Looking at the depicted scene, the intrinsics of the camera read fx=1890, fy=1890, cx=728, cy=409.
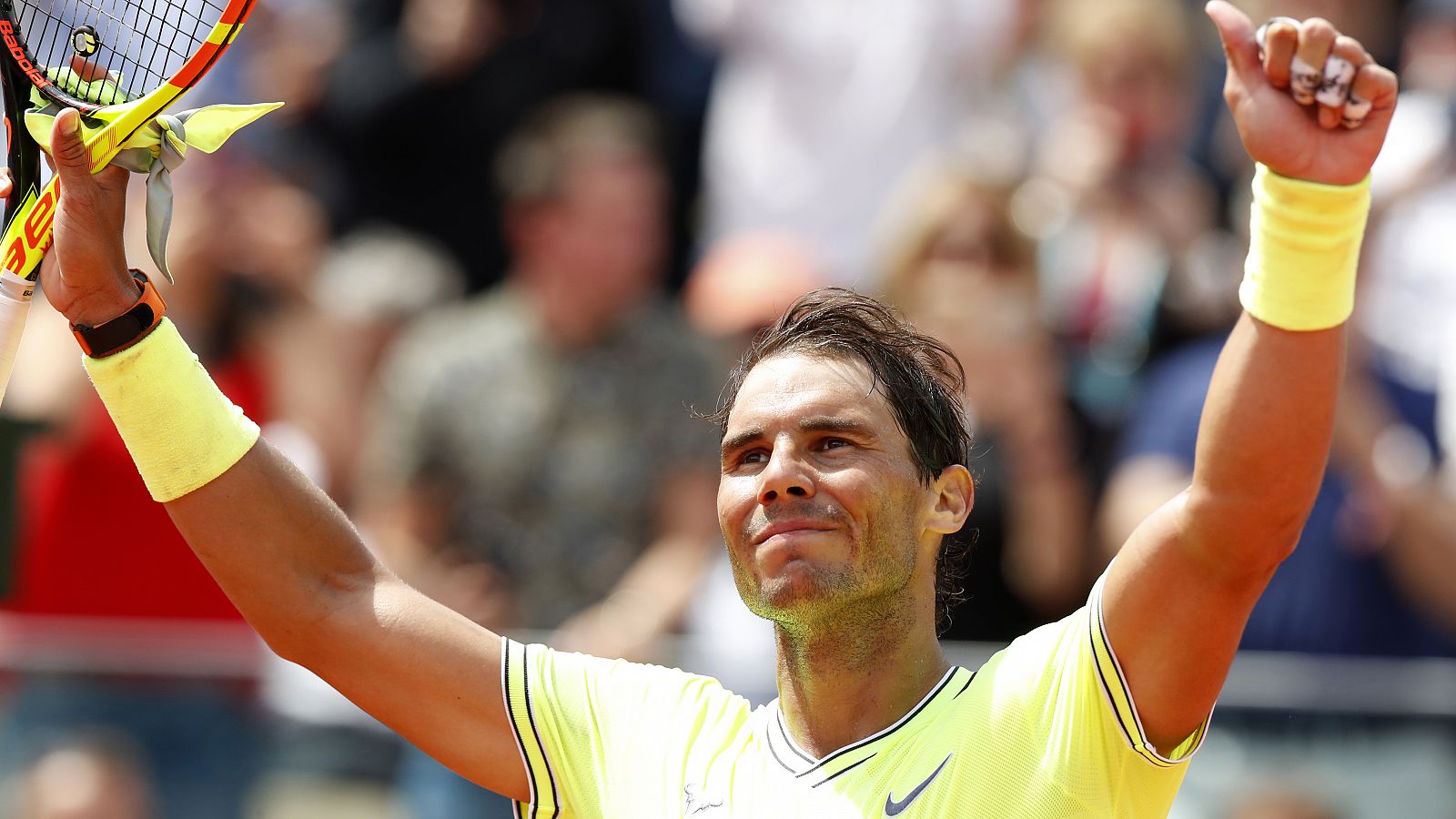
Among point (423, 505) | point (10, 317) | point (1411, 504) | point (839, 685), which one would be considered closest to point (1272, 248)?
point (839, 685)

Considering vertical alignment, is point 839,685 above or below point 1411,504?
above

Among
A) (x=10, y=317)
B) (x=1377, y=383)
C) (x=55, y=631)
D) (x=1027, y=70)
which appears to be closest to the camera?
(x=10, y=317)

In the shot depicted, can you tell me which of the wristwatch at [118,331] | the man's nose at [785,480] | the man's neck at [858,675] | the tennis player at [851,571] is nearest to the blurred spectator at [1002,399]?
the tennis player at [851,571]

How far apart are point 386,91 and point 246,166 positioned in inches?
27.9

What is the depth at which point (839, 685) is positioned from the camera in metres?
3.35

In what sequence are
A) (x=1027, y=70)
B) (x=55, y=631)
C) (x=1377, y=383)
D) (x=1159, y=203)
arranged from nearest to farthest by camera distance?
1. (x=55, y=631)
2. (x=1377, y=383)
3. (x=1159, y=203)
4. (x=1027, y=70)

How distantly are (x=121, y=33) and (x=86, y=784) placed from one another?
303 centimetres

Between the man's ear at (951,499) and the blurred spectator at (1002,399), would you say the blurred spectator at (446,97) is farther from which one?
the man's ear at (951,499)

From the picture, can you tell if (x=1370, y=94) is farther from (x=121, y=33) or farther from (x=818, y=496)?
(x=121, y=33)

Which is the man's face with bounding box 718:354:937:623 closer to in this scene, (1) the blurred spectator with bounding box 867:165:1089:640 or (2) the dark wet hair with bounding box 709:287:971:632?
(2) the dark wet hair with bounding box 709:287:971:632

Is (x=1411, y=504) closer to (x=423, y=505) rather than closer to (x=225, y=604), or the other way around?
(x=423, y=505)

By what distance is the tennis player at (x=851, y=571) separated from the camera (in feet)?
9.36

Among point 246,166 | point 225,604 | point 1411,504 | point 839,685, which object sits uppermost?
point 246,166

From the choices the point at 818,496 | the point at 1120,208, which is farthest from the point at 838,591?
the point at 1120,208
